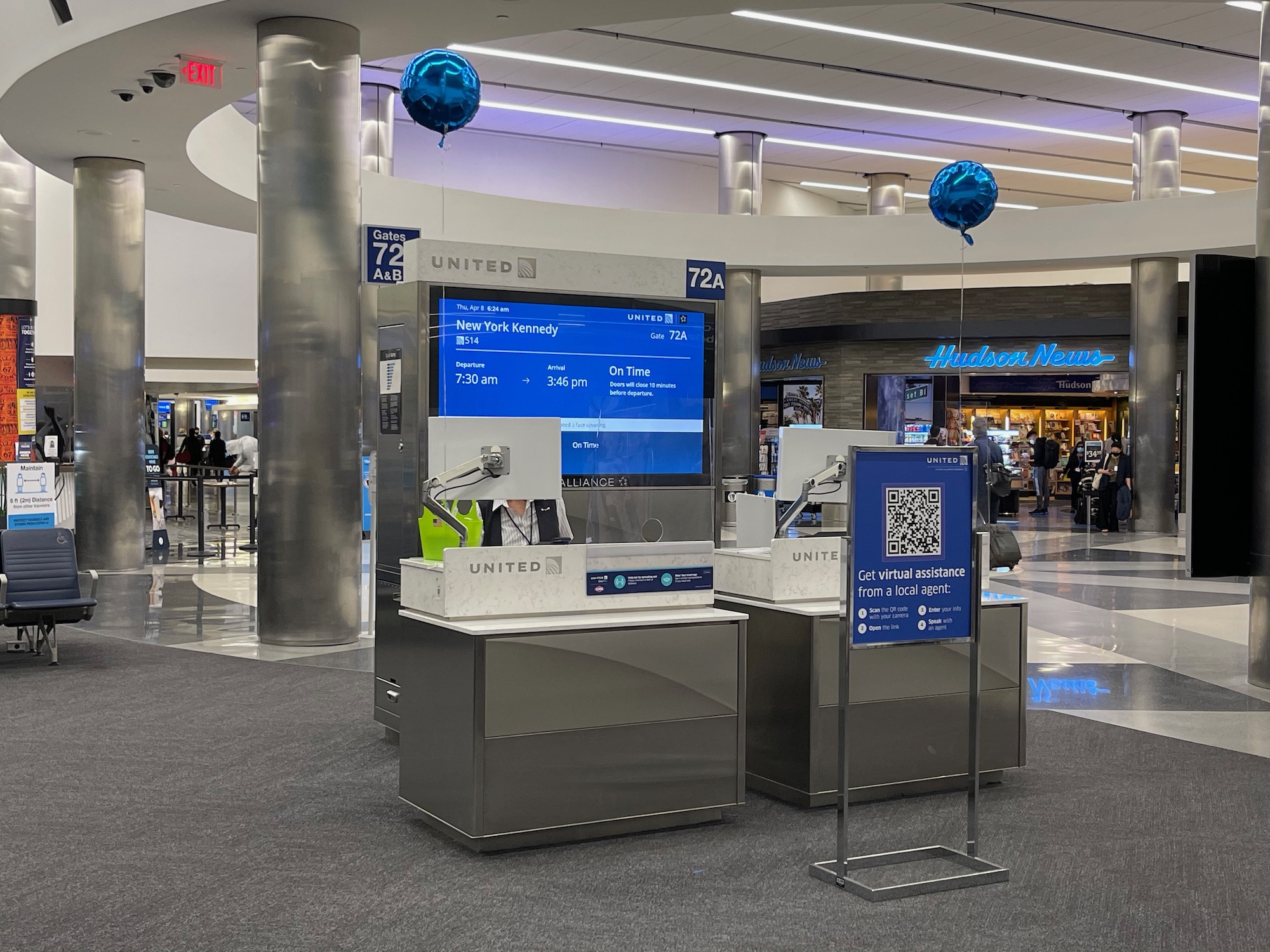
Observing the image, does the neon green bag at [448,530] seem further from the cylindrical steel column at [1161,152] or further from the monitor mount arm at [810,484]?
the cylindrical steel column at [1161,152]

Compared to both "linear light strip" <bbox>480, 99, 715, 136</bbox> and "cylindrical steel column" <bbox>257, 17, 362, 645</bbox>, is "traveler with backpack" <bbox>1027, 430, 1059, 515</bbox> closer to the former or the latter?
"linear light strip" <bbox>480, 99, 715, 136</bbox>

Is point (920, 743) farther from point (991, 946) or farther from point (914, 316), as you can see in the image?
point (914, 316)

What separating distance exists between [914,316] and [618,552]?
19.4m

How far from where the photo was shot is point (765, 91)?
62.2 feet

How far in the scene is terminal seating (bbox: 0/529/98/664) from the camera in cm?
818

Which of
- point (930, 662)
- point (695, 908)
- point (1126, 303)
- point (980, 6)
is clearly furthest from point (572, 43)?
point (695, 908)

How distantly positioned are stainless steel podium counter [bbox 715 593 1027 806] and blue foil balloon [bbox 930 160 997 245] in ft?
28.7

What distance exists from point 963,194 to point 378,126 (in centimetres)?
884

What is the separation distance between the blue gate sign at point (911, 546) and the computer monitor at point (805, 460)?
1105 mm

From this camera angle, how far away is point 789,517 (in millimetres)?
5551

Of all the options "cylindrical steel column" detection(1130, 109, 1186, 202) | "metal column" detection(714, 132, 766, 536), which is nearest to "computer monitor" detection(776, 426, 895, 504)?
"metal column" detection(714, 132, 766, 536)

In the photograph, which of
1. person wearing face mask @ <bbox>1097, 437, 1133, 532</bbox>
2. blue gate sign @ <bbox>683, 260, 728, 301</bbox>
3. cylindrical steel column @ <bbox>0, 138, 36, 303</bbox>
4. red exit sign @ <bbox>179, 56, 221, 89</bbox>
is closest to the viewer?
blue gate sign @ <bbox>683, 260, 728, 301</bbox>

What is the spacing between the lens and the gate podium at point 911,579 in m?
4.18

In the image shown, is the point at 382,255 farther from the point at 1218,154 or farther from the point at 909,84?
the point at 1218,154
